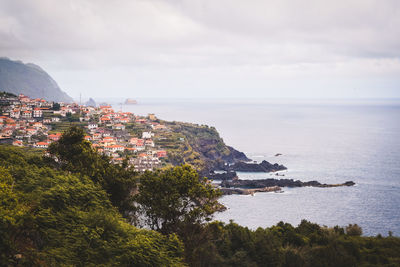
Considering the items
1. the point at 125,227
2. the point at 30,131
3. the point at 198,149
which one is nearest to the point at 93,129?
the point at 30,131

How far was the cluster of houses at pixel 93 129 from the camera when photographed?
67500 millimetres

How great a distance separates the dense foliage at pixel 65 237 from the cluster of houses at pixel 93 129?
43.4m

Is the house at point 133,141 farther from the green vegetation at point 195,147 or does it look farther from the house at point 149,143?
the green vegetation at point 195,147

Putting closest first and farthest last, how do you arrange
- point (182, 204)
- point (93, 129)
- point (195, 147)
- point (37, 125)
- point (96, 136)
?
point (182, 204)
point (96, 136)
point (37, 125)
point (93, 129)
point (195, 147)

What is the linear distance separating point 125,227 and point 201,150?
3008 inches

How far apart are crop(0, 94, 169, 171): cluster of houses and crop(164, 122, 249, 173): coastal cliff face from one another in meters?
4.49

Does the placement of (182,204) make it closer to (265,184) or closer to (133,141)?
(265,184)

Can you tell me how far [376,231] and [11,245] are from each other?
42.8 meters

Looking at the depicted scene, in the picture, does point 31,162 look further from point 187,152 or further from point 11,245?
point 187,152

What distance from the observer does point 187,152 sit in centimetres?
8044

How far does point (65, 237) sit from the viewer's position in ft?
36.9

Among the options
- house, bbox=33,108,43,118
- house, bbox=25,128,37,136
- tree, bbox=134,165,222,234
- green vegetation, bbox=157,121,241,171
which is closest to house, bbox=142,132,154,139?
green vegetation, bbox=157,121,241,171

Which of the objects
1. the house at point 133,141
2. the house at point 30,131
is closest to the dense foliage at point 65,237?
the house at point 133,141

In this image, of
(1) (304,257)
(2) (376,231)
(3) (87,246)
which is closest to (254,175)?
(2) (376,231)
